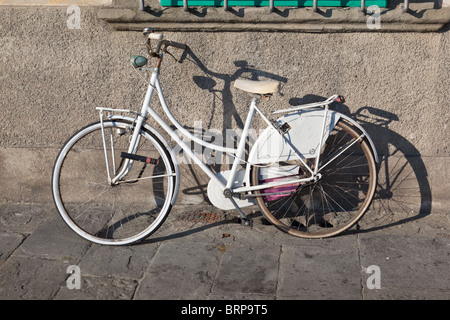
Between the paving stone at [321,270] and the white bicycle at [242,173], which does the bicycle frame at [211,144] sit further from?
the paving stone at [321,270]

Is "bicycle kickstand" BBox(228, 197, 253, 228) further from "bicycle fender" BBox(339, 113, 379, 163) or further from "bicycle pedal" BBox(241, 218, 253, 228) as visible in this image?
"bicycle fender" BBox(339, 113, 379, 163)

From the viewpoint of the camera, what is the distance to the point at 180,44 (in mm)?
4516

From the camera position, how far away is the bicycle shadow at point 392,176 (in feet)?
15.7

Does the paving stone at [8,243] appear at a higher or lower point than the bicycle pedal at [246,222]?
lower

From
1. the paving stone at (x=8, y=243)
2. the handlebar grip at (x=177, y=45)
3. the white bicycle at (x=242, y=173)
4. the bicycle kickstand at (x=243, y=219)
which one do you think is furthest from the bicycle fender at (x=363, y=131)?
the paving stone at (x=8, y=243)

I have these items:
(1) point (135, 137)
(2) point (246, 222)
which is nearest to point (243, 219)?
(2) point (246, 222)

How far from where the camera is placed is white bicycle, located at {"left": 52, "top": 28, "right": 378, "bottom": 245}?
14.5ft

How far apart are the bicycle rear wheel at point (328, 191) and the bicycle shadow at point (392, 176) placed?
14cm

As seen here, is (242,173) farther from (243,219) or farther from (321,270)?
(321,270)

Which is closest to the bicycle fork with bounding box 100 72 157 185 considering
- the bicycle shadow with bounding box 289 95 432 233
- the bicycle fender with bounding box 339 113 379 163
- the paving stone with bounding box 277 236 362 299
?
the bicycle shadow with bounding box 289 95 432 233

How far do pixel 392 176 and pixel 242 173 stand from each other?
1281 mm

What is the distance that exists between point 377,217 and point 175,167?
68.2 inches

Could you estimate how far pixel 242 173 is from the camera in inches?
181

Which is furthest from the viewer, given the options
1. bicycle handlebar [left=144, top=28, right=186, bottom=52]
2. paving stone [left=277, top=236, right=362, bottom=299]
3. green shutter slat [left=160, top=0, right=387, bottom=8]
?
green shutter slat [left=160, top=0, right=387, bottom=8]
